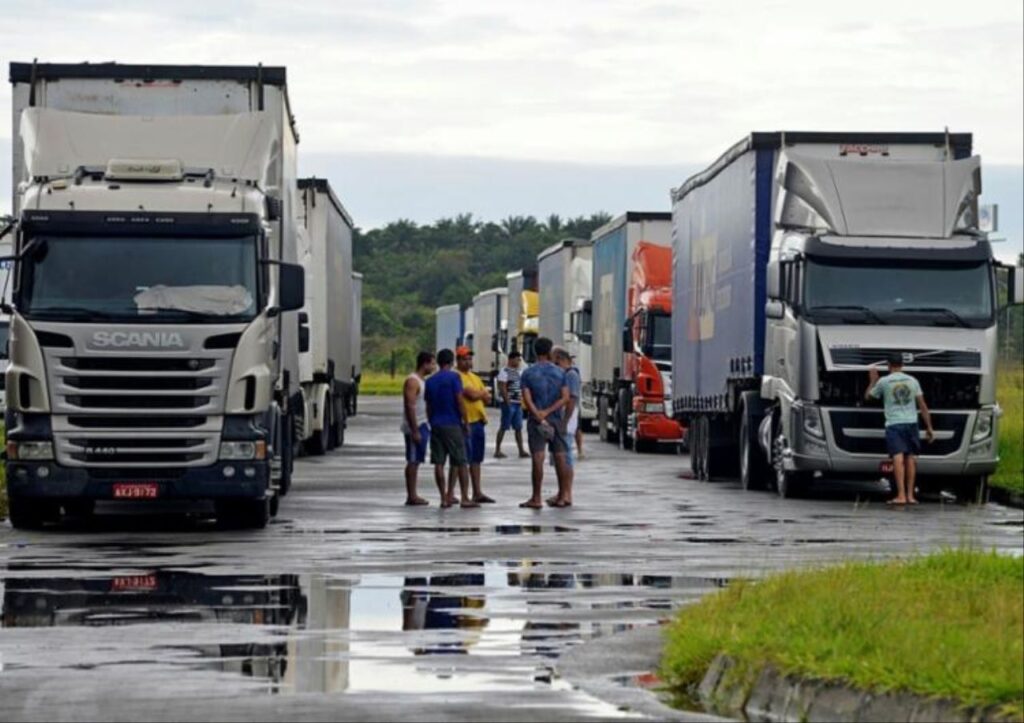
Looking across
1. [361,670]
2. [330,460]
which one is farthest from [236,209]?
[330,460]

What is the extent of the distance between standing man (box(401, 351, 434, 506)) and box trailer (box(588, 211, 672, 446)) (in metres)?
16.5

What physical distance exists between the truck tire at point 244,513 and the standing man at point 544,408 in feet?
15.0

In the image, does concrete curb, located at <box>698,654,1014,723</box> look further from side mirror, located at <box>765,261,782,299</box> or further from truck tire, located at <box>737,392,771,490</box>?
truck tire, located at <box>737,392,771,490</box>

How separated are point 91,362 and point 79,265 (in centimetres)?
92

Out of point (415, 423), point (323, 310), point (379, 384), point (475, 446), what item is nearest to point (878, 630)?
point (415, 423)

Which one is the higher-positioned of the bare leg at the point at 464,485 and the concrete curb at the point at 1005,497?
the bare leg at the point at 464,485

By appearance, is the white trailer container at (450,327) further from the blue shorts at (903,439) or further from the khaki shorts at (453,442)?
the khaki shorts at (453,442)

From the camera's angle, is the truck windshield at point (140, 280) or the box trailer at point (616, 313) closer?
the truck windshield at point (140, 280)

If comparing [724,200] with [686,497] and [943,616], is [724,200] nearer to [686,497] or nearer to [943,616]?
[686,497]

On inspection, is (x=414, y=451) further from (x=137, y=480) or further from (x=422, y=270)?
(x=422, y=270)

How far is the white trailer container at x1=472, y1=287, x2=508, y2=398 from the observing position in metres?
84.8

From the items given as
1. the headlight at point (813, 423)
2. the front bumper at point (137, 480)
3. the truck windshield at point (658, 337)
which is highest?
the truck windshield at point (658, 337)

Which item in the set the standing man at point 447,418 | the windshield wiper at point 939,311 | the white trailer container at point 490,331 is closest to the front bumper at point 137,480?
the standing man at point 447,418

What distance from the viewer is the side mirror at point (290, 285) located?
25.0 m
